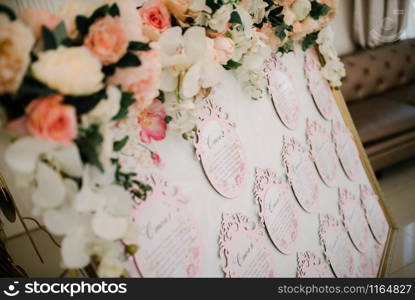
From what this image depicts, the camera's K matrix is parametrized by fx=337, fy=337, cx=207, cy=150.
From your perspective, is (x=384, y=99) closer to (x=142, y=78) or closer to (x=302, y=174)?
(x=302, y=174)

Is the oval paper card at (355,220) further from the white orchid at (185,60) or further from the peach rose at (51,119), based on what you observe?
the peach rose at (51,119)

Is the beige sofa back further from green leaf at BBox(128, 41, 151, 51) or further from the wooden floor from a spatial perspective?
green leaf at BBox(128, 41, 151, 51)

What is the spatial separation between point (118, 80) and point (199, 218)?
0.43m

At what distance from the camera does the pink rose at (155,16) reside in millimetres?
792

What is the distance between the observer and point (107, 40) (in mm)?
604

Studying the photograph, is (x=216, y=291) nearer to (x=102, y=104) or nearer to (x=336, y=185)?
(x=102, y=104)

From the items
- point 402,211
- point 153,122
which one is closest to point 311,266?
point 153,122

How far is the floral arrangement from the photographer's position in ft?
1.81

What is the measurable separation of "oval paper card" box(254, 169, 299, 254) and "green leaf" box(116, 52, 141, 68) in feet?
1.93

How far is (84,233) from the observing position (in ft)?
2.03

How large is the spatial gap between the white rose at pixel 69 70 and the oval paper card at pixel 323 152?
3.35 ft

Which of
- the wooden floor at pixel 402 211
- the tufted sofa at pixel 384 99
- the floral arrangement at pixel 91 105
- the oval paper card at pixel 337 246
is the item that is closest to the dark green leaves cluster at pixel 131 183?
the floral arrangement at pixel 91 105

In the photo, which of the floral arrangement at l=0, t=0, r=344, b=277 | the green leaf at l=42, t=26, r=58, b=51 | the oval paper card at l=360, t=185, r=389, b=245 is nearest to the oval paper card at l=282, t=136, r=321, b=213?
the oval paper card at l=360, t=185, r=389, b=245

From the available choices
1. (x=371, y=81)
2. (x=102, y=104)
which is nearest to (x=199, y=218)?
(x=102, y=104)
